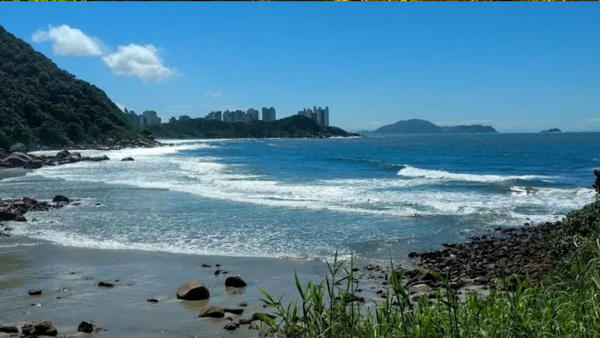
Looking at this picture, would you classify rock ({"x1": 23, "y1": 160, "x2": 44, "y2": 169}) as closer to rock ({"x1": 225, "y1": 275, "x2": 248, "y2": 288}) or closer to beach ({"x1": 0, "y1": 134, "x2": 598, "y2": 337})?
beach ({"x1": 0, "y1": 134, "x2": 598, "y2": 337})

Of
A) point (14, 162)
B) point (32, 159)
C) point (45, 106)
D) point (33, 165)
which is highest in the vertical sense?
point (45, 106)

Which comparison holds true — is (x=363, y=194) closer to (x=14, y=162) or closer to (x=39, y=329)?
(x=39, y=329)

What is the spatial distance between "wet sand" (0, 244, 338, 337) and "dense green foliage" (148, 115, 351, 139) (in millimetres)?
161730

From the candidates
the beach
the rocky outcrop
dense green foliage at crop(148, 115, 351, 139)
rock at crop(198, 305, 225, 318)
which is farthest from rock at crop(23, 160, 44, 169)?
dense green foliage at crop(148, 115, 351, 139)

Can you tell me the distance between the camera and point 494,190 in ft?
84.8

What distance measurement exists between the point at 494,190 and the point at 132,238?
18.2 metres

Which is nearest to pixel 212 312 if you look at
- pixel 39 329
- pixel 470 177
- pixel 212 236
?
pixel 39 329

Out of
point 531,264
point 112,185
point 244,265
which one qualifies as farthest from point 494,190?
point 112,185

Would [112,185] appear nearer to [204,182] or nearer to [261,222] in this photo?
[204,182]

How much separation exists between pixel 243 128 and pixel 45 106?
4272 inches

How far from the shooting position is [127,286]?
9906 millimetres

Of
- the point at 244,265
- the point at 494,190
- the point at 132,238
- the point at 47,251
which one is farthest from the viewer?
the point at 494,190

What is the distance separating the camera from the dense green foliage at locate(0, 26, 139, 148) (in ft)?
212

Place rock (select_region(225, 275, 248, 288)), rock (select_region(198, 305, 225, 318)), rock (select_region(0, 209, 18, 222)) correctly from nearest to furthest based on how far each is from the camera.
Result: rock (select_region(198, 305, 225, 318))
rock (select_region(225, 275, 248, 288))
rock (select_region(0, 209, 18, 222))
